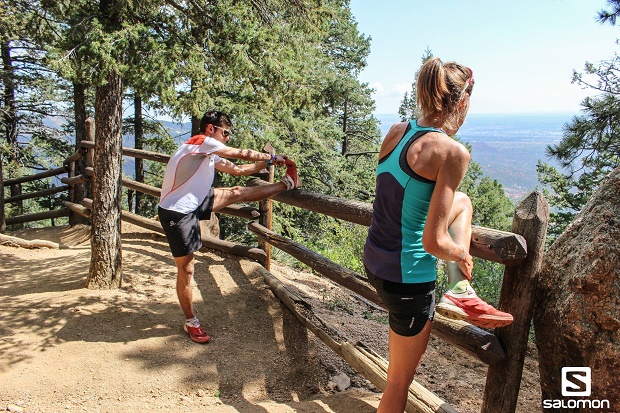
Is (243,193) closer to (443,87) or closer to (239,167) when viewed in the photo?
(239,167)

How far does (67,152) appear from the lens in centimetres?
1691

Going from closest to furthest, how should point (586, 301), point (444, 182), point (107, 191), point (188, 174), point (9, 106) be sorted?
point (444, 182) → point (586, 301) → point (188, 174) → point (107, 191) → point (9, 106)

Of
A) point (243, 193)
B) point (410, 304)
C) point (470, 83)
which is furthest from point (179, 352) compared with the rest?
point (470, 83)

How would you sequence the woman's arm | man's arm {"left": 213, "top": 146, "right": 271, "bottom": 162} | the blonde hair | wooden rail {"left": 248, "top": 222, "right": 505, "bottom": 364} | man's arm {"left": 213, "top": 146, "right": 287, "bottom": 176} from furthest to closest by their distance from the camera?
man's arm {"left": 213, "top": 146, "right": 287, "bottom": 176}, man's arm {"left": 213, "top": 146, "right": 271, "bottom": 162}, wooden rail {"left": 248, "top": 222, "right": 505, "bottom": 364}, the blonde hair, the woman's arm

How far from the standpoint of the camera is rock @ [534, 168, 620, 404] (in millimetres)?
2188

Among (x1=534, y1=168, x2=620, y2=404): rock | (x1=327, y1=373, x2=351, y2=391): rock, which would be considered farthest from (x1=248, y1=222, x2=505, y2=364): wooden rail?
(x1=327, y1=373, x2=351, y2=391): rock

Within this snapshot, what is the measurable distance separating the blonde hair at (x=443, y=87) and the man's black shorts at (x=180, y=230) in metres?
2.59

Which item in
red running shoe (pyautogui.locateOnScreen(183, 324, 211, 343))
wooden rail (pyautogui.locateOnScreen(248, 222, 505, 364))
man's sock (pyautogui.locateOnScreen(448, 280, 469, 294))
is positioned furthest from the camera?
red running shoe (pyautogui.locateOnScreen(183, 324, 211, 343))

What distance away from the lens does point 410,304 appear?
209 cm

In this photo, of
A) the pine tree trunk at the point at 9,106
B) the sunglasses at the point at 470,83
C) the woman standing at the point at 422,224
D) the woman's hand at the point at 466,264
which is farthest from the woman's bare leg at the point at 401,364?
the pine tree trunk at the point at 9,106

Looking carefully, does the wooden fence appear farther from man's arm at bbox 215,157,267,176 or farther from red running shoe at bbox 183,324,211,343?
red running shoe at bbox 183,324,211,343

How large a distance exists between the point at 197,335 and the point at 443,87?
10.8 ft

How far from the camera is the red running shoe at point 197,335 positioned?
418 cm

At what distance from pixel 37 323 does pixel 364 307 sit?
395 centimetres
